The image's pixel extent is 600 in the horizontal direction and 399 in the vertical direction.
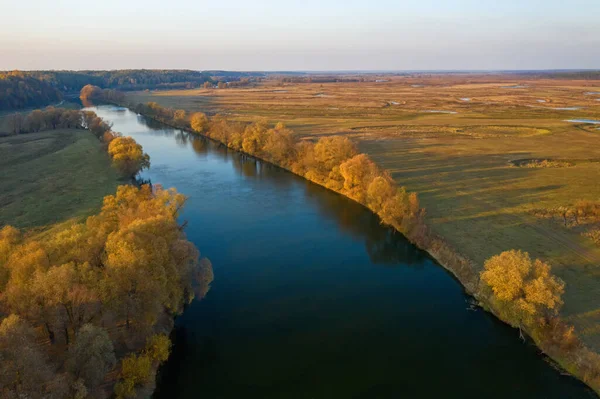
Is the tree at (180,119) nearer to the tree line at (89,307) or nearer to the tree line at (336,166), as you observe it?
the tree line at (336,166)

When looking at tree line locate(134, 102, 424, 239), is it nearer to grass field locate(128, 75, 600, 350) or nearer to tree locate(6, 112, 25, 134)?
grass field locate(128, 75, 600, 350)

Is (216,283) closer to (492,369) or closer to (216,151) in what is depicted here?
(492,369)

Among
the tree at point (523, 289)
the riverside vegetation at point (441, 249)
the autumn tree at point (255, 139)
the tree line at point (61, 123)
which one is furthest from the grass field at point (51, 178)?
the tree at point (523, 289)

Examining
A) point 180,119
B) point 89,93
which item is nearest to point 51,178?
point 180,119

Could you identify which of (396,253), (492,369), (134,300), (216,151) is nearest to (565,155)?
(396,253)

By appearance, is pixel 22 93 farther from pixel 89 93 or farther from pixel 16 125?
pixel 16 125

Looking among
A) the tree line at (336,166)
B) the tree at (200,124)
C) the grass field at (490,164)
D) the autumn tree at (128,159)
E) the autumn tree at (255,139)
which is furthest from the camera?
the tree at (200,124)
